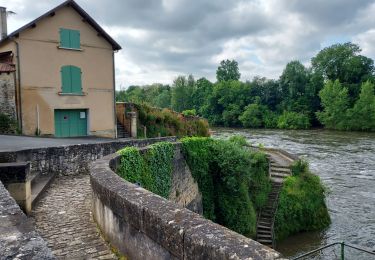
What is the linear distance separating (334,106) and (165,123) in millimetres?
42615

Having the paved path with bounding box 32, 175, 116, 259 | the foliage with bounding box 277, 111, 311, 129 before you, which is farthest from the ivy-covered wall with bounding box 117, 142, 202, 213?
the foliage with bounding box 277, 111, 311, 129

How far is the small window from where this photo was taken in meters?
18.6

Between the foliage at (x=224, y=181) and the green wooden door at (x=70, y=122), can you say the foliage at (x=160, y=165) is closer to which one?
the foliage at (x=224, y=181)

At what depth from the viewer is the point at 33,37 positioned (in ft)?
57.8

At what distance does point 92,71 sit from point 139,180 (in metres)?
12.8

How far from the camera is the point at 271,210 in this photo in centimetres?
1644

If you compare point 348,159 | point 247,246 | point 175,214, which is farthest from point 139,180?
point 348,159

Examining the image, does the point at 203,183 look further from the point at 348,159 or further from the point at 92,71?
the point at 348,159

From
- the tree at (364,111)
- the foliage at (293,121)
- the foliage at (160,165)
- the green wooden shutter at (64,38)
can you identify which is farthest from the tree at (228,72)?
the foliage at (160,165)

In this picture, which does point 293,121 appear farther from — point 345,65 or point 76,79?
point 76,79

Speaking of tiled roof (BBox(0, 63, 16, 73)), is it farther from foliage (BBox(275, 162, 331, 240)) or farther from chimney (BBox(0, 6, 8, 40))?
foliage (BBox(275, 162, 331, 240))

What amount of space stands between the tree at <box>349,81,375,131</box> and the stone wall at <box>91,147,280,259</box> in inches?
2220

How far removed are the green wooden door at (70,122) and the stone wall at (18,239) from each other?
16.3 meters

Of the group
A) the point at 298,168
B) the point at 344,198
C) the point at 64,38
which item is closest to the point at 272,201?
the point at 298,168
